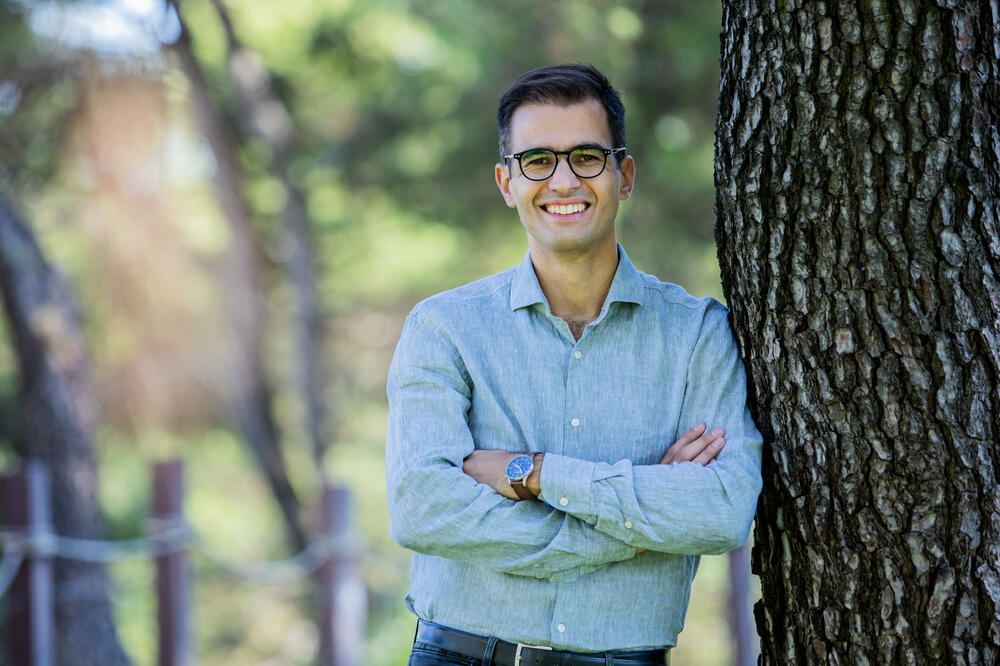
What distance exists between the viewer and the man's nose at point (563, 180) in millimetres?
2197

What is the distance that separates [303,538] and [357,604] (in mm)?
5705

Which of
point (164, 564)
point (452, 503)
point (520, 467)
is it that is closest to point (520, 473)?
point (520, 467)

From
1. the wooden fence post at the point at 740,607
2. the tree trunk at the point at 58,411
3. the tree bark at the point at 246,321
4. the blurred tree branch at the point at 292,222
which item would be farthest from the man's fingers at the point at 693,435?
the blurred tree branch at the point at 292,222

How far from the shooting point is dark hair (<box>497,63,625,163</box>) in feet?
7.39

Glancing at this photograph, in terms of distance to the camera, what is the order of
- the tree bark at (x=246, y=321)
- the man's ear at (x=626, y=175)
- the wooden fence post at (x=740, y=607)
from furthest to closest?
the tree bark at (x=246, y=321)
the wooden fence post at (x=740, y=607)
the man's ear at (x=626, y=175)

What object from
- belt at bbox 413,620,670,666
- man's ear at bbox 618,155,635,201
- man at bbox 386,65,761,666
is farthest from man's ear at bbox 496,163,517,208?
belt at bbox 413,620,670,666

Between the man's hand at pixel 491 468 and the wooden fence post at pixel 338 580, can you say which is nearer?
the man's hand at pixel 491 468

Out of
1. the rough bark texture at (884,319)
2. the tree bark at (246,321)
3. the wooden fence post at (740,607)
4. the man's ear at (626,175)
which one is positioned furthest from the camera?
the tree bark at (246,321)

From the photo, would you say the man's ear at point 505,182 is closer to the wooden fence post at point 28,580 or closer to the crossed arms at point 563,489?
the crossed arms at point 563,489

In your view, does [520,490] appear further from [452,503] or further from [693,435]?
[693,435]

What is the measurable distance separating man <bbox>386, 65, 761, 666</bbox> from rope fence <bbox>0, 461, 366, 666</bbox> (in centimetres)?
284

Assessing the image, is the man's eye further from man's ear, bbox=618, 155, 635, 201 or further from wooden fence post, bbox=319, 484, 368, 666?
wooden fence post, bbox=319, 484, 368, 666

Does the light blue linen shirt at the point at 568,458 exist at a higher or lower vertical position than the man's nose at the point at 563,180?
lower

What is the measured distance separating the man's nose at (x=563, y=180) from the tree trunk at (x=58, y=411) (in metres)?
4.99
